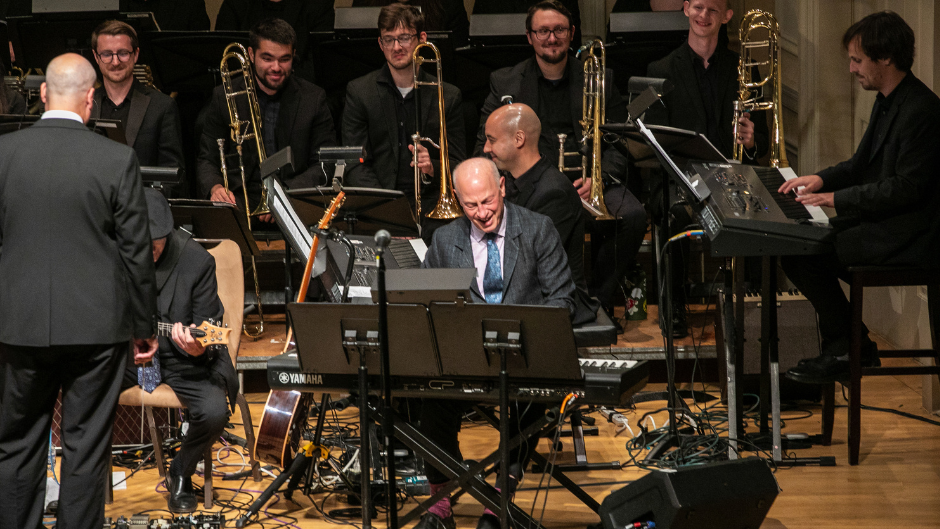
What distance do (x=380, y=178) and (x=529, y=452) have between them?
247 cm

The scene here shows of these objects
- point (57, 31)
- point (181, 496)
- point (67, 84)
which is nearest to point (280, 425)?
point (181, 496)

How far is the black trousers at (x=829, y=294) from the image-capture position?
4.42 m

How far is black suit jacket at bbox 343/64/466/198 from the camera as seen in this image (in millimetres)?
5805

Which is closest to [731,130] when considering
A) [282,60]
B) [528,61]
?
[528,61]

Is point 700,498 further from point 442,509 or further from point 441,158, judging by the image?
point 441,158

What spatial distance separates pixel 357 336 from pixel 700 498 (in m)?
1.15

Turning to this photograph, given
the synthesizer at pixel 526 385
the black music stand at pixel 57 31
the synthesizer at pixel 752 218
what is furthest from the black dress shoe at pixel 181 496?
the black music stand at pixel 57 31

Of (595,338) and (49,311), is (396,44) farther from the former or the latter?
(49,311)

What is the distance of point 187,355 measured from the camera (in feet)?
13.6

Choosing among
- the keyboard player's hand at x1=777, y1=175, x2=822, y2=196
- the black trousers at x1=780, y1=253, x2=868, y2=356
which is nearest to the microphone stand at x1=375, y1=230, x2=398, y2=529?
the keyboard player's hand at x1=777, y1=175, x2=822, y2=196

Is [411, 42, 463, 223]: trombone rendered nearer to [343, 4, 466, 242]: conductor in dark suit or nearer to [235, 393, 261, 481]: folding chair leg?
[343, 4, 466, 242]: conductor in dark suit

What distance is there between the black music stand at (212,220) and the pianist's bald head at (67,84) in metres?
1.26

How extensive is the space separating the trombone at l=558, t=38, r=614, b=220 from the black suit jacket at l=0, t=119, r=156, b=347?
263 centimetres

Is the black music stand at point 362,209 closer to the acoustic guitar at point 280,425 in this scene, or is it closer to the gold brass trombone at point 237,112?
the acoustic guitar at point 280,425
